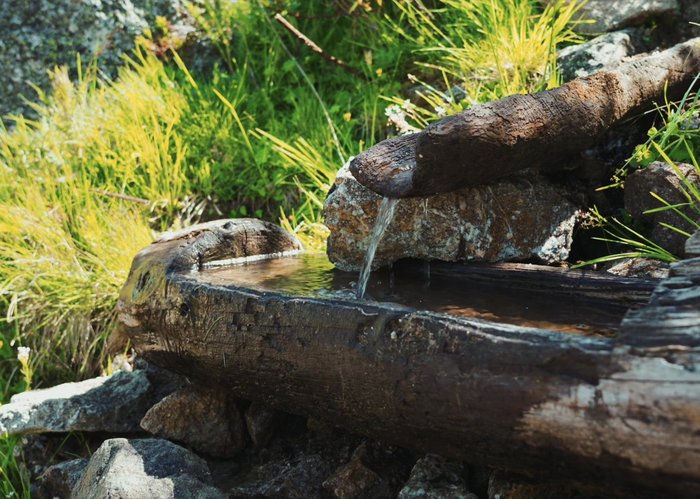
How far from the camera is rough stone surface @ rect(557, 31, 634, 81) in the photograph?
4.29m

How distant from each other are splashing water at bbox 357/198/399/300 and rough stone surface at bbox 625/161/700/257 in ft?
3.38

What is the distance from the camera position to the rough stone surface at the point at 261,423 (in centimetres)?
332

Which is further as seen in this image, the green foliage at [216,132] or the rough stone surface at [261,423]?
the green foliage at [216,132]

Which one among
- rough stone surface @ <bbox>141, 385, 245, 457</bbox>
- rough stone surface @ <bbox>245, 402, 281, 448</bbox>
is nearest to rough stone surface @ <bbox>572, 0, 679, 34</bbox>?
rough stone surface @ <bbox>245, 402, 281, 448</bbox>

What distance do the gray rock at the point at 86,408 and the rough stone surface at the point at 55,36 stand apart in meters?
3.66

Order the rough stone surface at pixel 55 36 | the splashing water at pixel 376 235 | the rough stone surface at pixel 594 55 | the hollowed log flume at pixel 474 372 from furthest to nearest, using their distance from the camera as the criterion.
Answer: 1. the rough stone surface at pixel 55 36
2. the rough stone surface at pixel 594 55
3. the splashing water at pixel 376 235
4. the hollowed log flume at pixel 474 372

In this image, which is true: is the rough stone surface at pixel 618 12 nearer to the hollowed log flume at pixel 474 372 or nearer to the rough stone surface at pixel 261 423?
the hollowed log flume at pixel 474 372

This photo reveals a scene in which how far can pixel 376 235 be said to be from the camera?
3.35m

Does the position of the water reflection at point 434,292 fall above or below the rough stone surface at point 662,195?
below

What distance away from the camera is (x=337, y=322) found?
2.54 meters

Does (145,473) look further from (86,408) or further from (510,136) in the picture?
(510,136)

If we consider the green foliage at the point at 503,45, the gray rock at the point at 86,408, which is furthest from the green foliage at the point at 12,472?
the green foliage at the point at 503,45

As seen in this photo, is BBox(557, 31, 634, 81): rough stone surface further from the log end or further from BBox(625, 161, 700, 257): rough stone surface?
the log end

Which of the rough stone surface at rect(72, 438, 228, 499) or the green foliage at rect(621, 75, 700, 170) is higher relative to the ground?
the green foliage at rect(621, 75, 700, 170)
